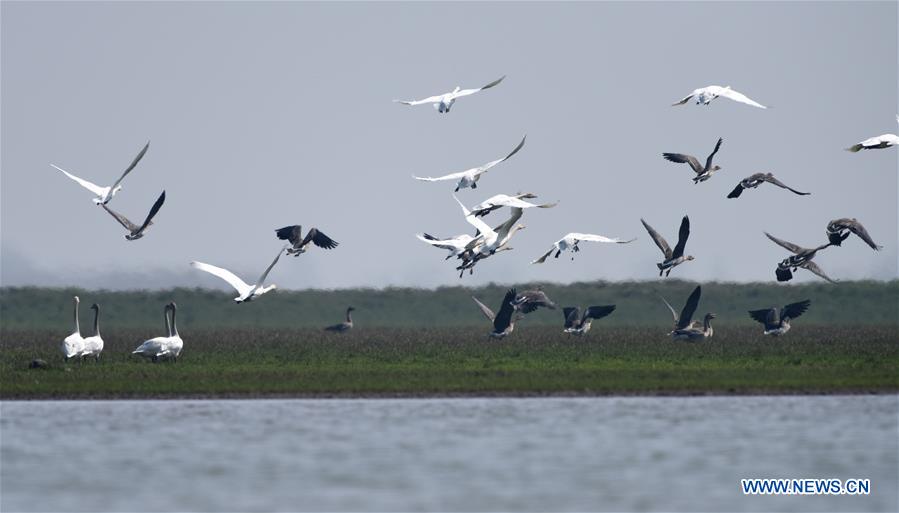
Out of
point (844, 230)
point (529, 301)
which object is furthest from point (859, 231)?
point (529, 301)

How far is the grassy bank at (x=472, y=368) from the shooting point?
33469 millimetres

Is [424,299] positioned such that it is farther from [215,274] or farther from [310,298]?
[215,274]

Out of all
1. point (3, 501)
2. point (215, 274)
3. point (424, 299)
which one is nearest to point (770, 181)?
point (215, 274)

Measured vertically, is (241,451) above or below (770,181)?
below

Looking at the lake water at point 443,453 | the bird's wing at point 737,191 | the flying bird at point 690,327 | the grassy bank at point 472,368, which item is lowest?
the lake water at point 443,453

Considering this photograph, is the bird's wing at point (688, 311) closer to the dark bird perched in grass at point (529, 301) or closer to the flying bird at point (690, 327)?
the flying bird at point (690, 327)

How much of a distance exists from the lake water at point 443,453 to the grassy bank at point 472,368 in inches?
49.0

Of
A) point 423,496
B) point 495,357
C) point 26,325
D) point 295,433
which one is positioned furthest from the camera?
point 26,325

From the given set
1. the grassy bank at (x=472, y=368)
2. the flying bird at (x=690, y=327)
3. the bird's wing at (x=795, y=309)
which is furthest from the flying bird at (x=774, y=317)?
the flying bird at (x=690, y=327)

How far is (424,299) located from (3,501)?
49.9 metres

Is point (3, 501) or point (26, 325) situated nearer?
point (3, 501)

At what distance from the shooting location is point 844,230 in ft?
125

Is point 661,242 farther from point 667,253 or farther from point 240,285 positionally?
point 240,285

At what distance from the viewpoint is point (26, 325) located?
68438mm
